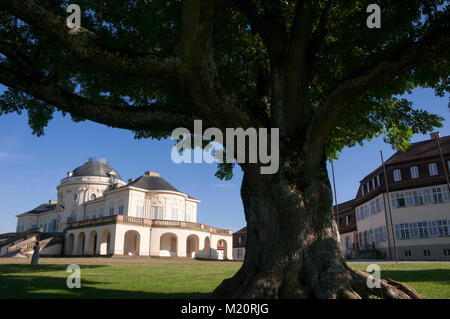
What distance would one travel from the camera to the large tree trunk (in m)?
5.56

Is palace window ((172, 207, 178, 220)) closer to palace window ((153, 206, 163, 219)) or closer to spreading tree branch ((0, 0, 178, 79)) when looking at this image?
palace window ((153, 206, 163, 219))

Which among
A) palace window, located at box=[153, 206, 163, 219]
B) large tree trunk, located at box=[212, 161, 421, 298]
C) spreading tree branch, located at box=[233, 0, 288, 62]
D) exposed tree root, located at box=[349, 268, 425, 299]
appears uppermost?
palace window, located at box=[153, 206, 163, 219]

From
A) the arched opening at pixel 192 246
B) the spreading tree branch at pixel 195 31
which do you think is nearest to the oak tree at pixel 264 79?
the spreading tree branch at pixel 195 31

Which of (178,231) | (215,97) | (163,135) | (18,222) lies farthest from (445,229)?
(18,222)

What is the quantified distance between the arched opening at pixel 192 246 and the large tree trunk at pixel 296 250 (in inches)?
1527

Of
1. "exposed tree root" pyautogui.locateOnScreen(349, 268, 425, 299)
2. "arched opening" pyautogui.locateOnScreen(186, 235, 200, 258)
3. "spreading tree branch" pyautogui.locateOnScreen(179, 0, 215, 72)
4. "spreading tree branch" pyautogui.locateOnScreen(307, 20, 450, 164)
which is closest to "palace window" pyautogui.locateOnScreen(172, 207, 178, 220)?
"arched opening" pyautogui.locateOnScreen(186, 235, 200, 258)

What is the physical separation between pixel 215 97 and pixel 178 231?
38.2 metres

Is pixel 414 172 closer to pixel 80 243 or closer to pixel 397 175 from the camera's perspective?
pixel 397 175

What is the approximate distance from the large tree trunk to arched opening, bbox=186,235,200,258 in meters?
38.8

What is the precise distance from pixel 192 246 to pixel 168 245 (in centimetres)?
369

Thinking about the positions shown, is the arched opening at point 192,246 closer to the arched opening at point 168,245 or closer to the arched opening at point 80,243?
the arched opening at point 168,245

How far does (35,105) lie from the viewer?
950 cm

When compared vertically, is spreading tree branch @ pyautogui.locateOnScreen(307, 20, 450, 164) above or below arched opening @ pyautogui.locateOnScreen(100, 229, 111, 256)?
above

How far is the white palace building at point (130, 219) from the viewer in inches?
1623
